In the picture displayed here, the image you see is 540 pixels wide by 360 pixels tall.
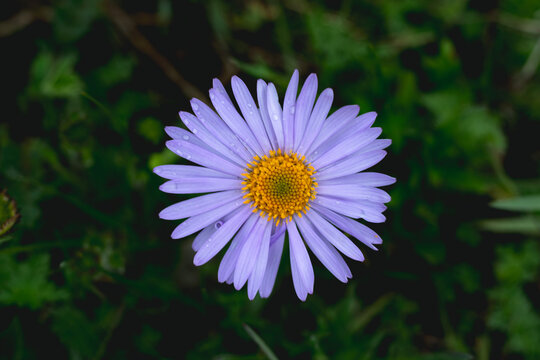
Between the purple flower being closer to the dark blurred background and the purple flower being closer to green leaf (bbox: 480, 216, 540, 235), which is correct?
the dark blurred background

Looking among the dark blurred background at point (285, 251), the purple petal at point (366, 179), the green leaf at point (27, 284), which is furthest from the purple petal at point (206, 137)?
the green leaf at point (27, 284)

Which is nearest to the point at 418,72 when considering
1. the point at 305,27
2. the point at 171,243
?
the point at 305,27

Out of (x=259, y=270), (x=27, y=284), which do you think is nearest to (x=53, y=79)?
(x=27, y=284)

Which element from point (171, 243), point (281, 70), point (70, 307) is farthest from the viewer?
point (281, 70)

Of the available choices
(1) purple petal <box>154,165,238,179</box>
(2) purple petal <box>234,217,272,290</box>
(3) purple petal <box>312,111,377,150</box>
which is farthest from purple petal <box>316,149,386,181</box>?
(1) purple petal <box>154,165,238,179</box>

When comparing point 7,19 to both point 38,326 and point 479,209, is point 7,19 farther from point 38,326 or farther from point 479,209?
point 479,209

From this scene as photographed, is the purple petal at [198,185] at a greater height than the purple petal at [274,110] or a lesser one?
lesser

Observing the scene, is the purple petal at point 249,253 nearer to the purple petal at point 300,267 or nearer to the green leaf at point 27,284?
the purple petal at point 300,267
